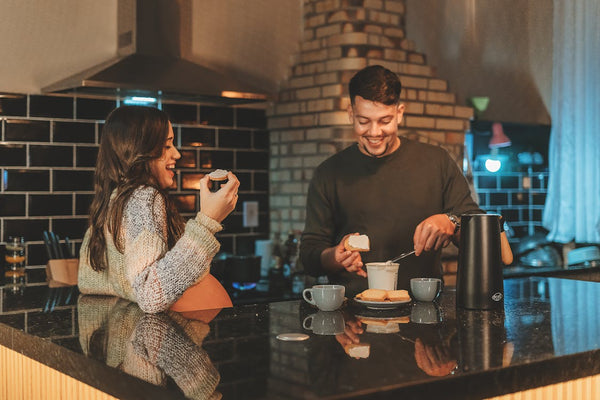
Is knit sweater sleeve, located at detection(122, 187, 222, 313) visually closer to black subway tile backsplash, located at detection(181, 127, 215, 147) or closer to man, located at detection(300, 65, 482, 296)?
man, located at detection(300, 65, 482, 296)

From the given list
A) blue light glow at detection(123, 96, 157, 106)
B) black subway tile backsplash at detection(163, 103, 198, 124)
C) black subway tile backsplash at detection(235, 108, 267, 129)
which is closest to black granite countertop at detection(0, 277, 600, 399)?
blue light glow at detection(123, 96, 157, 106)

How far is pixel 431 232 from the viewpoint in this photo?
2.55 meters

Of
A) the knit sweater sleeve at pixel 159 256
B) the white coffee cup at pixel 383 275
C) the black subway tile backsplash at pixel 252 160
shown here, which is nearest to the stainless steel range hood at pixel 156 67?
the black subway tile backsplash at pixel 252 160

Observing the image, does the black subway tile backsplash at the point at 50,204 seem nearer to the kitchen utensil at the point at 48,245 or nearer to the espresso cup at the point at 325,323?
the kitchen utensil at the point at 48,245

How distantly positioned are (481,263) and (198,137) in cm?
262

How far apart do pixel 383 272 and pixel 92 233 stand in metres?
0.86

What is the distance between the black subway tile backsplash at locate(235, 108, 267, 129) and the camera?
4.75 m

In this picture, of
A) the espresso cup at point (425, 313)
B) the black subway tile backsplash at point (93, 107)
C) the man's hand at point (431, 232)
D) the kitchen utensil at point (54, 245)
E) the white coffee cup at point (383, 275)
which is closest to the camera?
the espresso cup at point (425, 313)

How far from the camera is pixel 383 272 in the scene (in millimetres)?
2344

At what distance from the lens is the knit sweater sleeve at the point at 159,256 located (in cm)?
210

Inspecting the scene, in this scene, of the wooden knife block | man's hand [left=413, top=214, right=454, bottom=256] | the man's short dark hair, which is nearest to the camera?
man's hand [left=413, top=214, right=454, bottom=256]

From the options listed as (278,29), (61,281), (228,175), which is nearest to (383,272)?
(228,175)

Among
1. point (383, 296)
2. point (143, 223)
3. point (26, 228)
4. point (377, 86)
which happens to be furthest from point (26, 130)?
point (383, 296)

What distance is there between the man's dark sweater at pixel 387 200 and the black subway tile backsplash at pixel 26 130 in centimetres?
169
